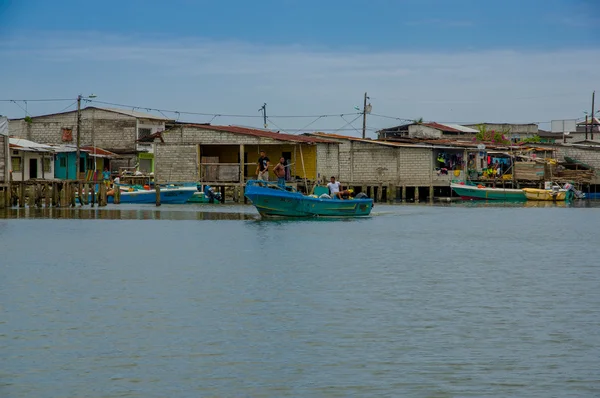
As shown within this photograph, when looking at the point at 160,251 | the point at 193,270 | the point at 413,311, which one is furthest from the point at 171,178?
the point at 413,311

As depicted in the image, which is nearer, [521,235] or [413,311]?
[413,311]

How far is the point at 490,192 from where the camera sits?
68250 mm

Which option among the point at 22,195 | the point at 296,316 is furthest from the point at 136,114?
the point at 296,316

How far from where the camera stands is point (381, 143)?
217 ft

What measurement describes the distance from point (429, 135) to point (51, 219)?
51.1 m

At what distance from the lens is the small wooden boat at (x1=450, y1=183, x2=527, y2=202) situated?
2677 inches

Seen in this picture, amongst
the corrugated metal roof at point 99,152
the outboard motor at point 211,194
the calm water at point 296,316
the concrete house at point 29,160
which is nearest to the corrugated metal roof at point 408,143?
the outboard motor at point 211,194

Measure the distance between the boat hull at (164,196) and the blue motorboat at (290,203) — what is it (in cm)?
1615

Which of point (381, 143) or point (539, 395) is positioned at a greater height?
point (381, 143)

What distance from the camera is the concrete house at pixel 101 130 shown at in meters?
74.3

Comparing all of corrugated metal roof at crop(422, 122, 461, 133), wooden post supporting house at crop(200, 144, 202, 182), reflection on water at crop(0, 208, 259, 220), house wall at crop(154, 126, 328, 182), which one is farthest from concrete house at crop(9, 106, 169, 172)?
corrugated metal roof at crop(422, 122, 461, 133)

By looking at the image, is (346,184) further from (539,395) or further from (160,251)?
(539,395)

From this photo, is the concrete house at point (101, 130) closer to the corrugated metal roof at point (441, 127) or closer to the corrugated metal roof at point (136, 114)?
the corrugated metal roof at point (136, 114)

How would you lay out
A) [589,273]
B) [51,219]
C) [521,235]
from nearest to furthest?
[589,273], [521,235], [51,219]
